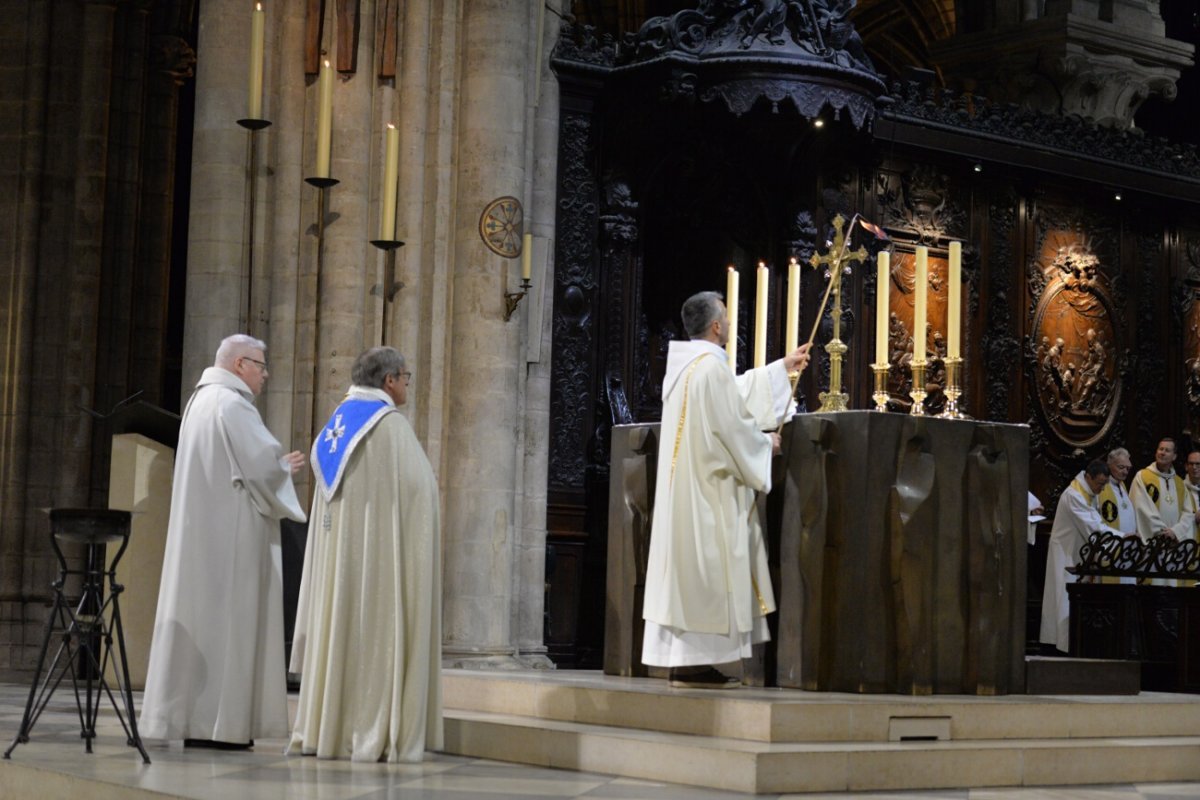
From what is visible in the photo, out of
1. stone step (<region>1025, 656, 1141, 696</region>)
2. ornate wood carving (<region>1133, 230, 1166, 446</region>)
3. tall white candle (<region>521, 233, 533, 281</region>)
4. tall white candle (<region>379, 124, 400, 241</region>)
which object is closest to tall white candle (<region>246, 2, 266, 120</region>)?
tall white candle (<region>379, 124, 400, 241</region>)

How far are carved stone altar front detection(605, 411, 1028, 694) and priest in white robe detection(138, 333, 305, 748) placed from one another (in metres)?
2.16

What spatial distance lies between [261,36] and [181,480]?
3493mm

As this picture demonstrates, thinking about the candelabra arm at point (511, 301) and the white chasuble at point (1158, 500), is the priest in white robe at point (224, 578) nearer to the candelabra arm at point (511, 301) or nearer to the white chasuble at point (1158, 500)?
the candelabra arm at point (511, 301)

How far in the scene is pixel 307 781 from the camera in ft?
21.9

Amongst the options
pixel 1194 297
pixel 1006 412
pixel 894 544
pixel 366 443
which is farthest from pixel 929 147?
pixel 366 443

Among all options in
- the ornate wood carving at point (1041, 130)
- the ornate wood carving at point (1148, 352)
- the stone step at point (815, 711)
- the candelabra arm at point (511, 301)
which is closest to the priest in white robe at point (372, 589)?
the stone step at point (815, 711)

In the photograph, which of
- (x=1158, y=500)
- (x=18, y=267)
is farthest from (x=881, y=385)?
(x=18, y=267)

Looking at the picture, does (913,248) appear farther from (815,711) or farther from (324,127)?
(815,711)

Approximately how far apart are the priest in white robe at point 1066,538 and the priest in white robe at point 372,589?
22.6 feet

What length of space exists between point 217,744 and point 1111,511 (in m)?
7.59

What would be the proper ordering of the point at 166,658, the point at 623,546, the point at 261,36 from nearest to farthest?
the point at 166,658
the point at 623,546
the point at 261,36

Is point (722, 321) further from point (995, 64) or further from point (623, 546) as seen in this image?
point (995, 64)

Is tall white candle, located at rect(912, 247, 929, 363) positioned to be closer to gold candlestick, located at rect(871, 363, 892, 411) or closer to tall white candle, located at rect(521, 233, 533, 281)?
gold candlestick, located at rect(871, 363, 892, 411)

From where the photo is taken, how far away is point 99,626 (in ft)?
24.2
